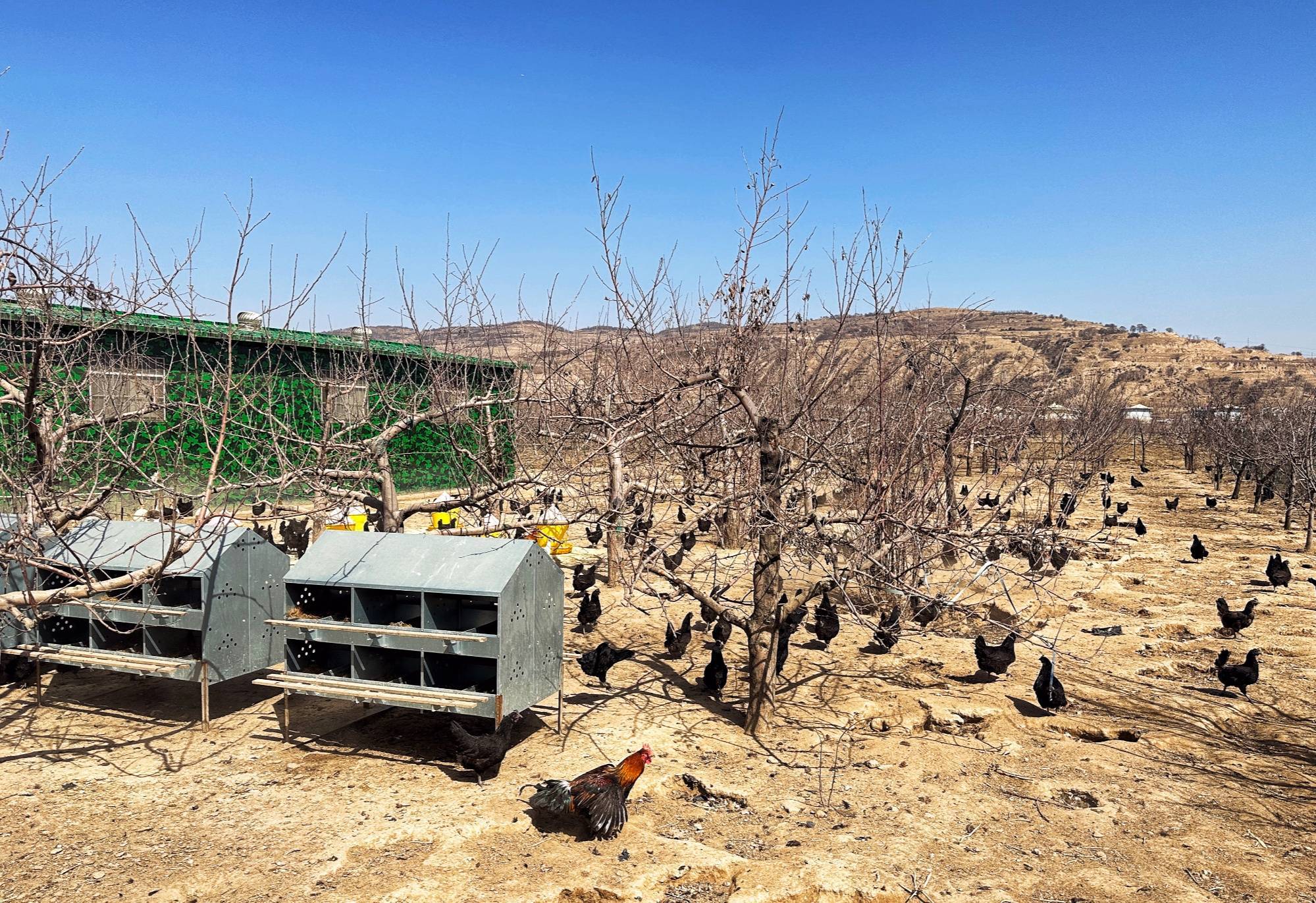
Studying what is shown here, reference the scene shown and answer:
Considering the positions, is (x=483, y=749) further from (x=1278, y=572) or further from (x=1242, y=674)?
(x=1278, y=572)

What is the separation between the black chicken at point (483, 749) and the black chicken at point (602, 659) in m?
2.13

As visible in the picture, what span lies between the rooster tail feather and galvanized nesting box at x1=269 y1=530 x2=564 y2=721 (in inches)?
29.8

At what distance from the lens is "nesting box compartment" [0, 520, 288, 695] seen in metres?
7.39

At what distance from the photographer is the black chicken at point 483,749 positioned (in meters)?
6.28

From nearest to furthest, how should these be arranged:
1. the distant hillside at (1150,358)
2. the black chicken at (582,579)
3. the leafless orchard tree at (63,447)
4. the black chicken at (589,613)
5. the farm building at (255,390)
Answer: the leafless orchard tree at (63,447), the farm building at (255,390), the black chicken at (582,579), the black chicken at (589,613), the distant hillside at (1150,358)

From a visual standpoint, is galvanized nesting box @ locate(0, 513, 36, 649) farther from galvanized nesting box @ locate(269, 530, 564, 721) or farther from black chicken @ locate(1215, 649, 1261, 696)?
black chicken @ locate(1215, 649, 1261, 696)

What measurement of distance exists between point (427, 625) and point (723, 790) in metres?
2.76

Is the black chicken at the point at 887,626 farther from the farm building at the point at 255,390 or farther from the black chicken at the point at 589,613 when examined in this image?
the farm building at the point at 255,390

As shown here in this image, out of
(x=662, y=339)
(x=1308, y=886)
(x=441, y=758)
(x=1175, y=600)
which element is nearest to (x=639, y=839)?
(x=441, y=758)

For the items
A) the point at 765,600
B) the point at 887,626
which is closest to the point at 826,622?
the point at 887,626

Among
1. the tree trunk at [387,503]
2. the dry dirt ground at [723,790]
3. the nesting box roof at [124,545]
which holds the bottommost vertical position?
the dry dirt ground at [723,790]

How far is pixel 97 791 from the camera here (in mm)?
6336

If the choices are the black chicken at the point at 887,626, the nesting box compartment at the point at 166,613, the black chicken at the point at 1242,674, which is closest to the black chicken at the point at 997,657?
the black chicken at the point at 887,626

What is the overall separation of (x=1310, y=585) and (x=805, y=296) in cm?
1278
